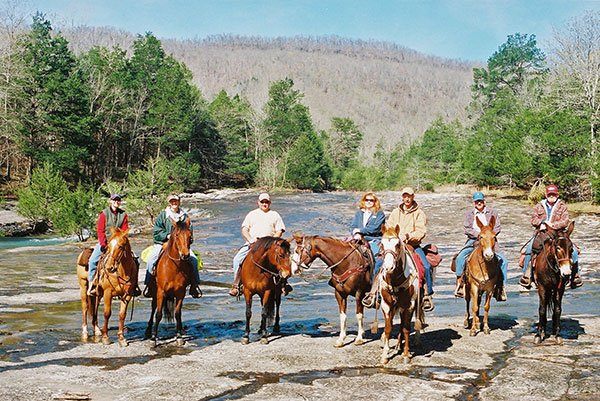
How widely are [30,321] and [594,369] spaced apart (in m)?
11.0

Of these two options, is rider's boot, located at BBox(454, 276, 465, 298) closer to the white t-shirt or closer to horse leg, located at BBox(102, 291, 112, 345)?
the white t-shirt

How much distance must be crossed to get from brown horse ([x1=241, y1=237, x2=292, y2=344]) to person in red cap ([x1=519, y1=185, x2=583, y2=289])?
481cm

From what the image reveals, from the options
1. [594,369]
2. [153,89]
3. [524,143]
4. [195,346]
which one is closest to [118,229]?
[195,346]

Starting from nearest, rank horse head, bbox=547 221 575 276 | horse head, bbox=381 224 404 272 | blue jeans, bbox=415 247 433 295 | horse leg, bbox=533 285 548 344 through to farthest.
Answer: horse head, bbox=381 224 404 272 < horse head, bbox=547 221 575 276 < blue jeans, bbox=415 247 433 295 < horse leg, bbox=533 285 548 344

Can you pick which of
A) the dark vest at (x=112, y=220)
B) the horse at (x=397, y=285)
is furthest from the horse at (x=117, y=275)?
the horse at (x=397, y=285)

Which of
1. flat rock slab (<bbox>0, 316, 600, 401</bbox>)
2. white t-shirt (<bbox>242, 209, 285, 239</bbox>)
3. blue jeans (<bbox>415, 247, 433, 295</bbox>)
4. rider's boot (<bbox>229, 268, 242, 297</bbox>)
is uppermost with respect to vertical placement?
white t-shirt (<bbox>242, 209, 285, 239</bbox>)

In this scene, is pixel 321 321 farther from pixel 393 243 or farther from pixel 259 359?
pixel 393 243

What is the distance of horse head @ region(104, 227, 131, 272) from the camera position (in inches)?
392

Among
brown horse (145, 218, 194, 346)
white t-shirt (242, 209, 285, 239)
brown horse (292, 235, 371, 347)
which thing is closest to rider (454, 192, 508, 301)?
brown horse (292, 235, 371, 347)

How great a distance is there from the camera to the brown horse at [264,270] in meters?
10.4

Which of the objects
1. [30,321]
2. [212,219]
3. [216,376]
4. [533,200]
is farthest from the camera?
[533,200]

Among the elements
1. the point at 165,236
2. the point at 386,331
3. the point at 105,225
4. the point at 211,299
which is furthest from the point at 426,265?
the point at 211,299

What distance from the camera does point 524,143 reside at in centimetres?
5331

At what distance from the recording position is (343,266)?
10.4 m
